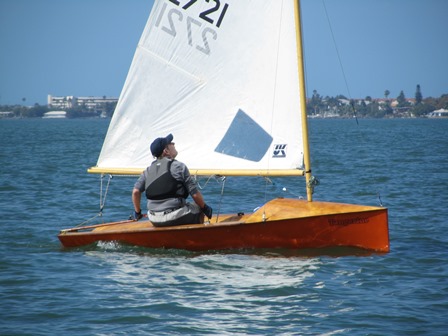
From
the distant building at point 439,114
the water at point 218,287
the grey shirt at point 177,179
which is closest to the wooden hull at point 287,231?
the water at point 218,287

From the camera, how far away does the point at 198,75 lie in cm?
1223

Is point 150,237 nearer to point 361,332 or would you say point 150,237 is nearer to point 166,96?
point 166,96

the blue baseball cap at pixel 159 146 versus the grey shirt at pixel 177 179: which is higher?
the blue baseball cap at pixel 159 146

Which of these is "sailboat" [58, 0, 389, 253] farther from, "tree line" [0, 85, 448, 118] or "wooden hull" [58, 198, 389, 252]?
"tree line" [0, 85, 448, 118]

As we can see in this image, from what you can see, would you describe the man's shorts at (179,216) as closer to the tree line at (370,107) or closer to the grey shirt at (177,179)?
the grey shirt at (177,179)

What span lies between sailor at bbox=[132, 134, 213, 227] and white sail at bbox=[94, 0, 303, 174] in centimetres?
94

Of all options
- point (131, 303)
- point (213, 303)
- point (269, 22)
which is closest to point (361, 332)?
point (213, 303)

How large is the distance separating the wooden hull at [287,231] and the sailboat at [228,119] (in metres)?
0.01

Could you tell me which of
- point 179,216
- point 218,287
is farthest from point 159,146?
point 218,287

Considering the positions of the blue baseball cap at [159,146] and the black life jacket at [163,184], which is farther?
the blue baseball cap at [159,146]

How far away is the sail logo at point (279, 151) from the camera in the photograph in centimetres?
1174

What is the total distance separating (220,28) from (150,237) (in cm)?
307

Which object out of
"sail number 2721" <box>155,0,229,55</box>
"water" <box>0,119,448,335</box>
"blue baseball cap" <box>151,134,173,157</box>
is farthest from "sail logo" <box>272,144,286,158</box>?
"sail number 2721" <box>155,0,229,55</box>

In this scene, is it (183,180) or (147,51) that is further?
(147,51)
